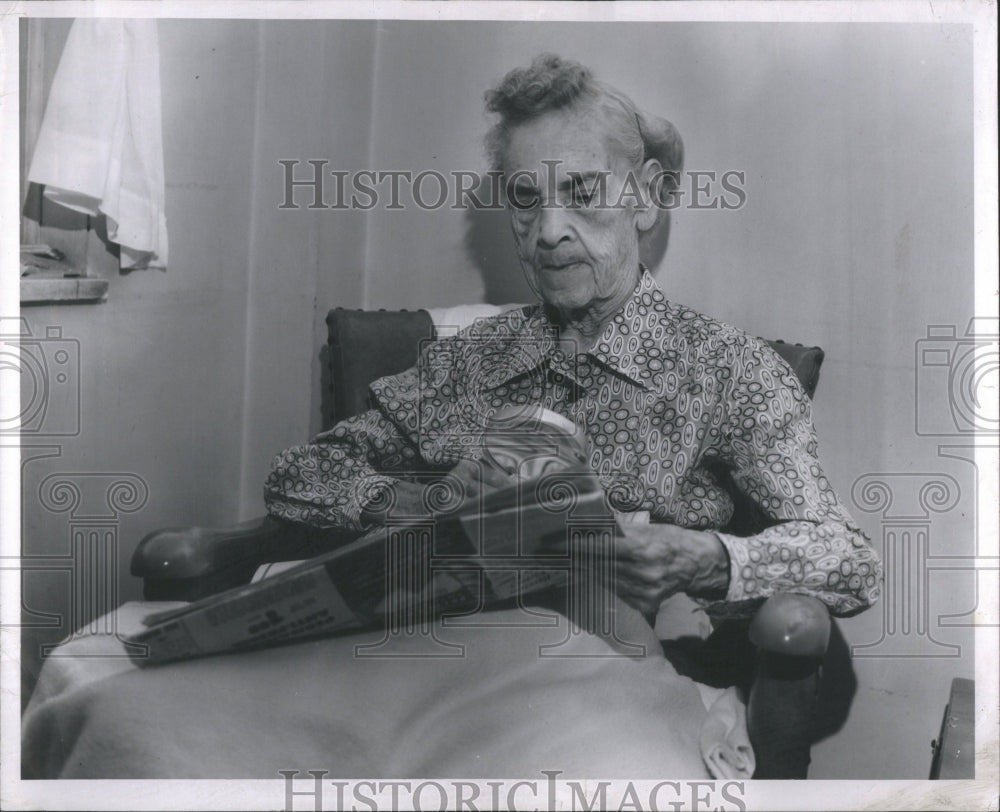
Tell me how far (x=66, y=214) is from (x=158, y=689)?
2.70ft

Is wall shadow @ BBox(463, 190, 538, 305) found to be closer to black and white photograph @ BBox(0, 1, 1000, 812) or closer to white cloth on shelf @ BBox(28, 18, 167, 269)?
black and white photograph @ BBox(0, 1, 1000, 812)

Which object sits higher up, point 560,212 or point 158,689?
point 560,212

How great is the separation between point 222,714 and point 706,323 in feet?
3.36

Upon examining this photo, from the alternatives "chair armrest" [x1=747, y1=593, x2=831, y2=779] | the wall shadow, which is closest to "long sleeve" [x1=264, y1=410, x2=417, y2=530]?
the wall shadow

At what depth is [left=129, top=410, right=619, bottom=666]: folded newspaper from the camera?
76.6 inches

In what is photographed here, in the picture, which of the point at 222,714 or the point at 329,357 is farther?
the point at 329,357

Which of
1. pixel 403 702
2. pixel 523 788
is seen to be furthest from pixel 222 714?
pixel 523 788

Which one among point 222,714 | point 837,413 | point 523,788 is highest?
point 837,413

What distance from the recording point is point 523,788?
1.94 metres

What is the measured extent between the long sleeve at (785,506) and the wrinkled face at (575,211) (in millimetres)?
267

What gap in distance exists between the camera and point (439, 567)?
78.2 inches

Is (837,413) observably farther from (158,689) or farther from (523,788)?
(158,689)

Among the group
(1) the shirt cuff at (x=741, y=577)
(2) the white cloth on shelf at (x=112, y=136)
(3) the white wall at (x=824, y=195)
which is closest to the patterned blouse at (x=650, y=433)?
(1) the shirt cuff at (x=741, y=577)

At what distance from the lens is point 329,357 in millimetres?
2143
